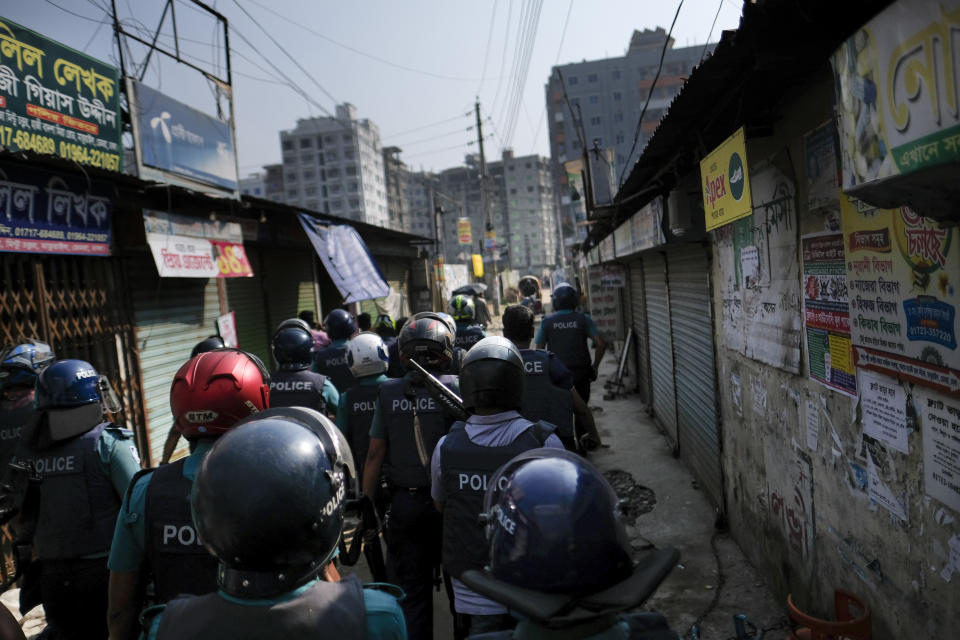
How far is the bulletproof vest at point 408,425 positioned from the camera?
3.84m

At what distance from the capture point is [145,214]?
7312 mm

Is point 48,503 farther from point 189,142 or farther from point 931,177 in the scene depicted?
point 189,142

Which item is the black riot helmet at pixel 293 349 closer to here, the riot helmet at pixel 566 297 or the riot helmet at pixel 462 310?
the riot helmet at pixel 462 310

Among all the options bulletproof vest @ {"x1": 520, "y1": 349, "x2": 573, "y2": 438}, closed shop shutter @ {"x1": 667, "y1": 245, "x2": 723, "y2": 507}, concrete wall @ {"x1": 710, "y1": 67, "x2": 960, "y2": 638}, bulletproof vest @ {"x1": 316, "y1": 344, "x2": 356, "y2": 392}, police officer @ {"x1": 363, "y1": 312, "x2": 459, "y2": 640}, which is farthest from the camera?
bulletproof vest @ {"x1": 316, "y1": 344, "x2": 356, "y2": 392}

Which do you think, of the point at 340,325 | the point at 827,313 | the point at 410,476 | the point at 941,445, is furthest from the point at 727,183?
the point at 340,325

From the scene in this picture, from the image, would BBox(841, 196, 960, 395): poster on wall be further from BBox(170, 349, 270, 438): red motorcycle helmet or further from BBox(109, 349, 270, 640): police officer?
BBox(109, 349, 270, 640): police officer

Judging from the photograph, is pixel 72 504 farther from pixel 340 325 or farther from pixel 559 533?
pixel 340 325

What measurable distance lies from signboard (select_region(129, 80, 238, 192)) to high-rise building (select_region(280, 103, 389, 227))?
77.6 metres

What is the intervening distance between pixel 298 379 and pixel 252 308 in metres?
6.75

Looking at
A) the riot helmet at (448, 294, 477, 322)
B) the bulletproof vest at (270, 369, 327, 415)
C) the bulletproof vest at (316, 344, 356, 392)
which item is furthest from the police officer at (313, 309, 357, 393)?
the riot helmet at (448, 294, 477, 322)

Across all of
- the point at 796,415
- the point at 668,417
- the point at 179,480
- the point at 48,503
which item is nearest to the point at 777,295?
the point at 796,415

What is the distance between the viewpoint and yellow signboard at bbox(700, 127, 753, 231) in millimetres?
3233

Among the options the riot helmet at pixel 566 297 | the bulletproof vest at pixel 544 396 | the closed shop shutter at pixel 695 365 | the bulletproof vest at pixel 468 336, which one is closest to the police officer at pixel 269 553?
the bulletproof vest at pixel 544 396

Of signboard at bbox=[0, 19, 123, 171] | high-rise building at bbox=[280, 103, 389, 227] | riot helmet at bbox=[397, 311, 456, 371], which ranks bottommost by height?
riot helmet at bbox=[397, 311, 456, 371]
